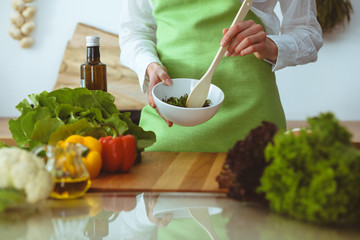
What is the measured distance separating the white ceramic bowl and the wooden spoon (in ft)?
0.12

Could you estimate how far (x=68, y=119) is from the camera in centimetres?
112

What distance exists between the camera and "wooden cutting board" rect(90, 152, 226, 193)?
0.90m

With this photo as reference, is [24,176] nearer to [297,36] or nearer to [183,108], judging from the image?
[183,108]

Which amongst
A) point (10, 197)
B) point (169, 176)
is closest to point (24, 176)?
point (10, 197)

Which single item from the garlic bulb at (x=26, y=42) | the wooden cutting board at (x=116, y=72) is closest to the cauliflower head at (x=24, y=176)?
the wooden cutting board at (x=116, y=72)

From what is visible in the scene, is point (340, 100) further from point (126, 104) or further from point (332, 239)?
point (332, 239)

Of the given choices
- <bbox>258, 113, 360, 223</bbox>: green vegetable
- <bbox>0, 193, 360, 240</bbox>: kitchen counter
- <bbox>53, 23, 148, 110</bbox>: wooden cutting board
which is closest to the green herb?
<bbox>0, 193, 360, 240</bbox>: kitchen counter

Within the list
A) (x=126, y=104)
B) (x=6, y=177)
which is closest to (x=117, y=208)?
(x=6, y=177)

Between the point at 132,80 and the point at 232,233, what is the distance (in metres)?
1.94

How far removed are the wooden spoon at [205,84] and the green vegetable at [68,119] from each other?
0.13 meters

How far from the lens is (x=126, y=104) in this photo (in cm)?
252

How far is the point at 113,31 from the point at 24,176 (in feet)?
6.14

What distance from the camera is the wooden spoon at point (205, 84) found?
1.15m

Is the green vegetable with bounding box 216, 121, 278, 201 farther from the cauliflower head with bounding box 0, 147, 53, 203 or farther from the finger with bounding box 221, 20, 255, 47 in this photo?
the finger with bounding box 221, 20, 255, 47
